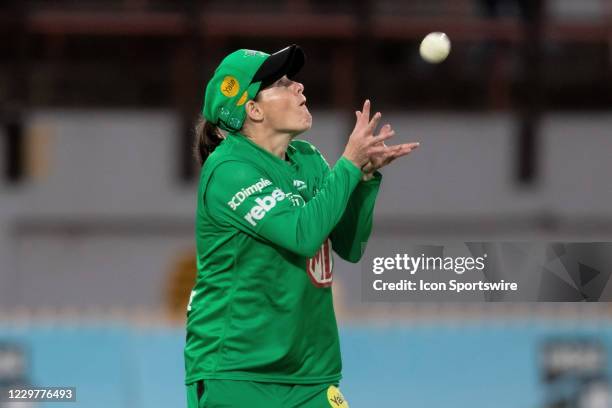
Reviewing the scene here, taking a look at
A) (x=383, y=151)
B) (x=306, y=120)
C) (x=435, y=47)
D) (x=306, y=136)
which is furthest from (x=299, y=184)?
(x=306, y=136)

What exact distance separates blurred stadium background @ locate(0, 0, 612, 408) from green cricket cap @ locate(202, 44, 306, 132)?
9.26 m

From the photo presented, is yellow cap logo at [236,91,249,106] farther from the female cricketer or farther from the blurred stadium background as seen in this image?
the blurred stadium background

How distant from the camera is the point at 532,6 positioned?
13.6 metres

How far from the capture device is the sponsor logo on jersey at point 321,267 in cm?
393

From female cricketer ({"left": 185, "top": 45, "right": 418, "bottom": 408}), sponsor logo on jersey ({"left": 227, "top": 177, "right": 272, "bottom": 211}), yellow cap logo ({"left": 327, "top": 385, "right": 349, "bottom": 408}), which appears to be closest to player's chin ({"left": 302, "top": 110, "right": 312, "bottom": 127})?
female cricketer ({"left": 185, "top": 45, "right": 418, "bottom": 408})

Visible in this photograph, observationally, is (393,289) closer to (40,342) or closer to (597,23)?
(40,342)

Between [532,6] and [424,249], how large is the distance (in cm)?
953

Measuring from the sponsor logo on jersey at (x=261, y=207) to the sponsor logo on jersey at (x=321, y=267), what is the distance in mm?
227

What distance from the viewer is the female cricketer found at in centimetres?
382

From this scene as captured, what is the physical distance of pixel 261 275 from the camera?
387 centimetres

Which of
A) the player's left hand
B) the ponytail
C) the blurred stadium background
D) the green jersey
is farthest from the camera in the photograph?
the blurred stadium background

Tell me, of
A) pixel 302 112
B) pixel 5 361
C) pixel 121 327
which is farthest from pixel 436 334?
pixel 302 112

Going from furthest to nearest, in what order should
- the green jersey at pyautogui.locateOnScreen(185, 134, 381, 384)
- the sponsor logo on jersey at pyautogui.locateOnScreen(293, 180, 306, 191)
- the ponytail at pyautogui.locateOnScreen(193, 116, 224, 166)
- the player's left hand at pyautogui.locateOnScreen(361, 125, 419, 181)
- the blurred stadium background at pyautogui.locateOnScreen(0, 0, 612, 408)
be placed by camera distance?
1. the blurred stadium background at pyautogui.locateOnScreen(0, 0, 612, 408)
2. the ponytail at pyautogui.locateOnScreen(193, 116, 224, 166)
3. the sponsor logo on jersey at pyautogui.locateOnScreen(293, 180, 306, 191)
4. the player's left hand at pyautogui.locateOnScreen(361, 125, 419, 181)
5. the green jersey at pyautogui.locateOnScreen(185, 134, 381, 384)

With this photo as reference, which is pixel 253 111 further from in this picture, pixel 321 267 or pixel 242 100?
pixel 321 267
